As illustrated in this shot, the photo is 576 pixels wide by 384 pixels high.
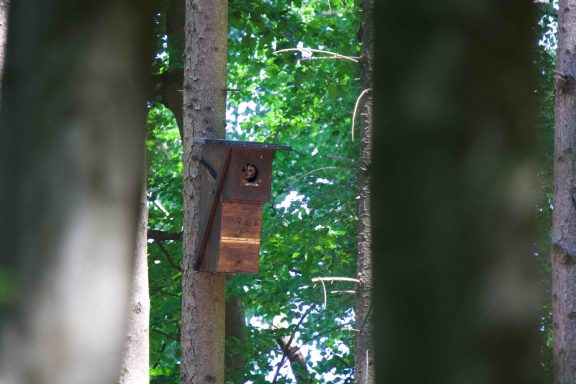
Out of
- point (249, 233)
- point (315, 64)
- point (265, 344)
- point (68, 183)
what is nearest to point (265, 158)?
point (249, 233)

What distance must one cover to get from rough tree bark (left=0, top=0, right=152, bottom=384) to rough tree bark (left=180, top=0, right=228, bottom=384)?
5213mm

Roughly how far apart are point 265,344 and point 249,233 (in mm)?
6392

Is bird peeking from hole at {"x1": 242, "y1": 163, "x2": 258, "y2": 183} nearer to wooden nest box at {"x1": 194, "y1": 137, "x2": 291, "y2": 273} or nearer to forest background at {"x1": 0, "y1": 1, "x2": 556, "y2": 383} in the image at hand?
wooden nest box at {"x1": 194, "y1": 137, "x2": 291, "y2": 273}

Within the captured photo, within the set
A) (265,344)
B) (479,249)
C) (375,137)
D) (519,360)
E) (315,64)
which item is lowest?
(265,344)

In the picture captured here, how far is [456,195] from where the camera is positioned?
39.0 inches

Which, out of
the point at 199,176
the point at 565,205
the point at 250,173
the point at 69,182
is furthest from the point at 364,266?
the point at 69,182

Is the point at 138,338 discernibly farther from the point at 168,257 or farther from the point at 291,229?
the point at 291,229

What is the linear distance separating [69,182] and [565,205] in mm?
7945

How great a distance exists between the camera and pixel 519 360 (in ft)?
3.16

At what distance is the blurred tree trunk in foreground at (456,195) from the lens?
98 centimetres

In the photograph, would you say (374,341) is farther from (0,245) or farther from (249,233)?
(249,233)

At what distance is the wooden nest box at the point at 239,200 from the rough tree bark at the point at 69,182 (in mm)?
4571

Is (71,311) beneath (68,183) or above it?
beneath

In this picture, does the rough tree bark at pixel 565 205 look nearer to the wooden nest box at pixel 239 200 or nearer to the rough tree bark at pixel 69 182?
the wooden nest box at pixel 239 200
